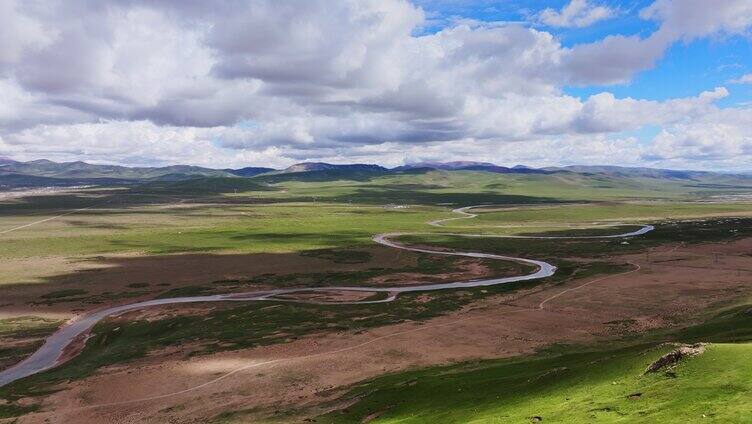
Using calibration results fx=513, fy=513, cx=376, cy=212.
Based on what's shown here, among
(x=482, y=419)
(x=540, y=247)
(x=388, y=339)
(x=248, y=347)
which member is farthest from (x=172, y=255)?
(x=482, y=419)

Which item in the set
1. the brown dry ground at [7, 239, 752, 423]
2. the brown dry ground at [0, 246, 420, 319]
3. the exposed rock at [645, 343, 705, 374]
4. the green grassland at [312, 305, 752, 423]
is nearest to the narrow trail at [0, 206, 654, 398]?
the brown dry ground at [7, 239, 752, 423]

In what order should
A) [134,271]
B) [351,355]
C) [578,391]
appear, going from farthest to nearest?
[134,271] < [351,355] < [578,391]

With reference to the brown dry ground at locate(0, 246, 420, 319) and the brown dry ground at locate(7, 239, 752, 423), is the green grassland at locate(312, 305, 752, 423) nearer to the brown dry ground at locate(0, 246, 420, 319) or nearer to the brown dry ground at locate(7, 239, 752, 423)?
the brown dry ground at locate(7, 239, 752, 423)

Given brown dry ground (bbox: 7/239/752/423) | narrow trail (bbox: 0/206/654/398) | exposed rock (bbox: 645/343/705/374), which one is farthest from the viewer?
narrow trail (bbox: 0/206/654/398)

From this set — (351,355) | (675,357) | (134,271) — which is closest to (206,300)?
(134,271)

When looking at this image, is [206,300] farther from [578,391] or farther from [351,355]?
[578,391]

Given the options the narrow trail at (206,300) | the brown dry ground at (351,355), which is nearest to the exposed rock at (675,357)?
the brown dry ground at (351,355)

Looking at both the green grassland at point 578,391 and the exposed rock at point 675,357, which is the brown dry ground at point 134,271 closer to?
the green grassland at point 578,391

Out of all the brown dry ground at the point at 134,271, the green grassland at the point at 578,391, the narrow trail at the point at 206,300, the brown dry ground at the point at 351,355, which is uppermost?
the green grassland at the point at 578,391
